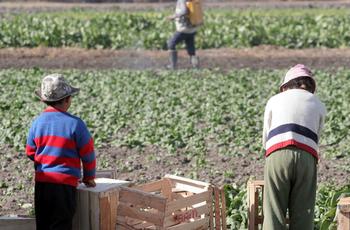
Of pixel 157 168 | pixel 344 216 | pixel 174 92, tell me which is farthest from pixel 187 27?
pixel 344 216

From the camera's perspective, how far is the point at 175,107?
1588cm

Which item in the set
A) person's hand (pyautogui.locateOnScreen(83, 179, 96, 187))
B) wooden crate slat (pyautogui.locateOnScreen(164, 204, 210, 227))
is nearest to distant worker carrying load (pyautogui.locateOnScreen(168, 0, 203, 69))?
wooden crate slat (pyautogui.locateOnScreen(164, 204, 210, 227))

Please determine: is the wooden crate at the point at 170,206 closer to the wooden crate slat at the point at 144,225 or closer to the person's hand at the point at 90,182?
the wooden crate slat at the point at 144,225

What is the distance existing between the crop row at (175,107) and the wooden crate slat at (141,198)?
212 inches

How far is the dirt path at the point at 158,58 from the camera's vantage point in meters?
23.5

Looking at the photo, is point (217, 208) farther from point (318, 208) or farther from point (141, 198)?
point (318, 208)

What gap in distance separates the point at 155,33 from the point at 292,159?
20077 mm

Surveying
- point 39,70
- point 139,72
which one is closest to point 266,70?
point 139,72

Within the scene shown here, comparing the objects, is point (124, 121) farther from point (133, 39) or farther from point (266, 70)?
point (133, 39)

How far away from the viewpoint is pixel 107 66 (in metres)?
23.5

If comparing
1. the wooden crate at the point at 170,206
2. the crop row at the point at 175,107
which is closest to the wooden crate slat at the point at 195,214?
the wooden crate at the point at 170,206

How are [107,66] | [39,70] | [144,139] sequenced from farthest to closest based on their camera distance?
[107,66]
[39,70]
[144,139]

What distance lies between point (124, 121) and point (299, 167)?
7.49 meters

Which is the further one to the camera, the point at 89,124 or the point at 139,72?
the point at 139,72
